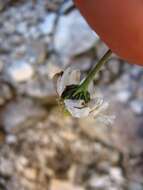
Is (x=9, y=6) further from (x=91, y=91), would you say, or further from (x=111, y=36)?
(x=111, y=36)

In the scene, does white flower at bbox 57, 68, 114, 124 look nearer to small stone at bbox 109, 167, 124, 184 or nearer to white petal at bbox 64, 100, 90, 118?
white petal at bbox 64, 100, 90, 118

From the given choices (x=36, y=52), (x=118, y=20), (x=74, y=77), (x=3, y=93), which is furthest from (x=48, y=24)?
(x=118, y=20)

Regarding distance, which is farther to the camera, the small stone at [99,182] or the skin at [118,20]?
the small stone at [99,182]

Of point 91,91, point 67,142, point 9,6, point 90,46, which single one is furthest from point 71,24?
point 91,91

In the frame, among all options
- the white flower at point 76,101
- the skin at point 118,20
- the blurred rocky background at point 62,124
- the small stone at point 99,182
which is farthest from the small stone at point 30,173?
the skin at point 118,20

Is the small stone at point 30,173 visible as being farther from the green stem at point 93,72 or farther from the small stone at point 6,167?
the green stem at point 93,72

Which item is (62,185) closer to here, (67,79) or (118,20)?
(67,79)
